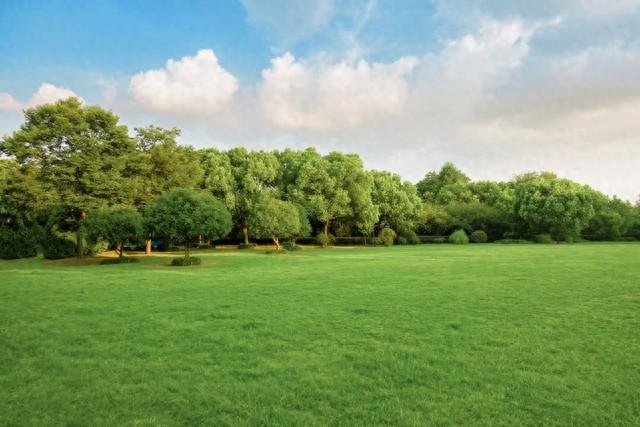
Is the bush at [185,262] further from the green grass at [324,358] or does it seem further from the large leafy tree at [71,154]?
the green grass at [324,358]

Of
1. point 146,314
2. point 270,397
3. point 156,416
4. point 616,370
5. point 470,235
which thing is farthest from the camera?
point 470,235

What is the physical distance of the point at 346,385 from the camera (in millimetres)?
5047

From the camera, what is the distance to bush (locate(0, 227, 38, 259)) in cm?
2830

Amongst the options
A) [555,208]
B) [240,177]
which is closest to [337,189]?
[240,177]

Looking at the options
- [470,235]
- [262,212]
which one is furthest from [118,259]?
[470,235]

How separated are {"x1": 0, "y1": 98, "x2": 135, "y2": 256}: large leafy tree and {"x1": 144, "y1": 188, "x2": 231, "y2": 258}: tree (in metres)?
4.68

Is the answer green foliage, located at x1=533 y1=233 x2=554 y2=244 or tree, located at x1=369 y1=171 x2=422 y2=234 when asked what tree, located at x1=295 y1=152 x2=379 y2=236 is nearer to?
tree, located at x1=369 y1=171 x2=422 y2=234

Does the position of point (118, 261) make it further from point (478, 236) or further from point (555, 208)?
point (555, 208)

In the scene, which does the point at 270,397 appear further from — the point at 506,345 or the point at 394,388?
the point at 506,345

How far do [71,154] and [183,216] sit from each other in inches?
358

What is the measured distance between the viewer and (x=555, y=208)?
5097cm

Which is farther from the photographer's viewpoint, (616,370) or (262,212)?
(262,212)

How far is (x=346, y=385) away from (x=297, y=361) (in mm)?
1116

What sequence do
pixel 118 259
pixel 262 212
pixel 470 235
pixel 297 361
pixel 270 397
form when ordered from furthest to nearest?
pixel 470 235 → pixel 262 212 → pixel 118 259 → pixel 297 361 → pixel 270 397
